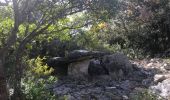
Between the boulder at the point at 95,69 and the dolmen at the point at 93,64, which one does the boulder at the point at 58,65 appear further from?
the boulder at the point at 95,69

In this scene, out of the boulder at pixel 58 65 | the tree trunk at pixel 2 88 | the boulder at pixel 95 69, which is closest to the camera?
the tree trunk at pixel 2 88

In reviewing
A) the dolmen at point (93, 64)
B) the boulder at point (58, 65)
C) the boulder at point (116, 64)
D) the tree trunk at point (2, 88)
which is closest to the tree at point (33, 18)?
the tree trunk at point (2, 88)

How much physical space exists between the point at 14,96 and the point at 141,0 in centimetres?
1061

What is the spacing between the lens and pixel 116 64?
405 inches

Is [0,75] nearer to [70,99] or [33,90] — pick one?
[33,90]

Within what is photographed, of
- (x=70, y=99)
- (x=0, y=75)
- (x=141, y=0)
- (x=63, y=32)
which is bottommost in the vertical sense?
(x=70, y=99)

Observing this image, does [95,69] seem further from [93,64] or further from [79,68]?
[79,68]

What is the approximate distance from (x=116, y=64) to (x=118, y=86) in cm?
128

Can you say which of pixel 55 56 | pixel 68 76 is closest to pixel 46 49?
pixel 55 56

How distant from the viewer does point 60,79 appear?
10.1 meters

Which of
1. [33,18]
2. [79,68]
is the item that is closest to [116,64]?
[79,68]

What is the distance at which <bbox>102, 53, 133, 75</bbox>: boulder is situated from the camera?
33.6ft

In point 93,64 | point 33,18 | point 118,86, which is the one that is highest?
point 33,18

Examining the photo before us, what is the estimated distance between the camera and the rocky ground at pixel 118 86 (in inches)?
317
